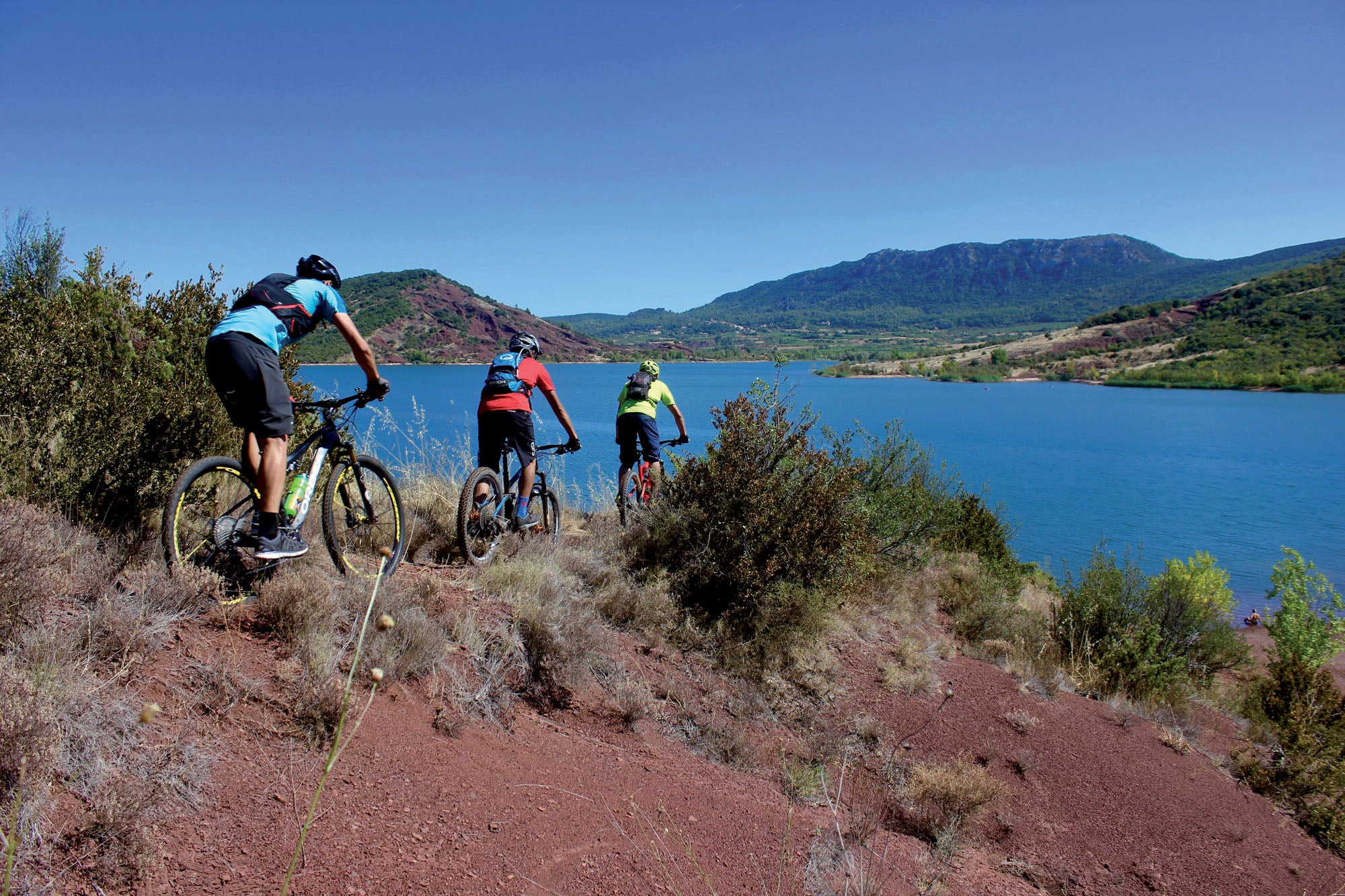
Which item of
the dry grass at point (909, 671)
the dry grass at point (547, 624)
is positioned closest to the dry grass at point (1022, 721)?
the dry grass at point (909, 671)

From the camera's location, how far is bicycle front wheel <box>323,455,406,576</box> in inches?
162

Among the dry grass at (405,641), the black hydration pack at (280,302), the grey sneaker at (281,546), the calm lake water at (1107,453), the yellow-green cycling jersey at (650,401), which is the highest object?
the black hydration pack at (280,302)

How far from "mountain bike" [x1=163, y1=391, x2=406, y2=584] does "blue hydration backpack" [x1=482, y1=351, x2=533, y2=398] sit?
1157 millimetres

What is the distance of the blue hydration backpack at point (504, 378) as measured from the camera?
5.62 m

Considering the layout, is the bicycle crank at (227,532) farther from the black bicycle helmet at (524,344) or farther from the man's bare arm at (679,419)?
the man's bare arm at (679,419)

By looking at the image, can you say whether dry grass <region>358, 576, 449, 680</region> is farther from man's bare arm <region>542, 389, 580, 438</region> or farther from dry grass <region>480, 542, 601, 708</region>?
man's bare arm <region>542, 389, 580, 438</region>

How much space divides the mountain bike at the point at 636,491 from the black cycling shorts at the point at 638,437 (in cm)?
11

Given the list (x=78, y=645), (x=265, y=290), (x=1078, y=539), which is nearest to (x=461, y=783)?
(x=78, y=645)

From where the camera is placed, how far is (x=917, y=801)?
4.17 meters

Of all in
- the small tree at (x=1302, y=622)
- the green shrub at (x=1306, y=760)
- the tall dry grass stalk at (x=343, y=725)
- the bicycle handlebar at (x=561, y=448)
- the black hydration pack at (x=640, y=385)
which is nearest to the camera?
the tall dry grass stalk at (x=343, y=725)

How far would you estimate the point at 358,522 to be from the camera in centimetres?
454

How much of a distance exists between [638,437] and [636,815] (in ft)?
16.5

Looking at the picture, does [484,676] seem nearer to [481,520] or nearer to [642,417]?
[481,520]

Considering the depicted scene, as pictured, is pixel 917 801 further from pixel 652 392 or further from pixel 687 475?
pixel 652 392
